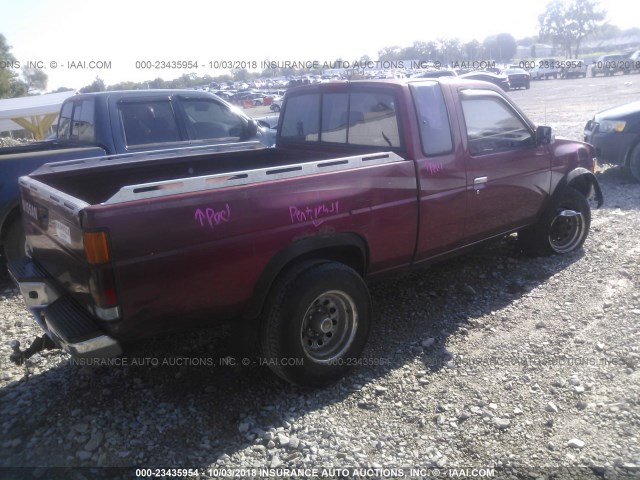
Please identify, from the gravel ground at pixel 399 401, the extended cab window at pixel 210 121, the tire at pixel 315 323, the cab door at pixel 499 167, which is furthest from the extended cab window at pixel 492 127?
the extended cab window at pixel 210 121

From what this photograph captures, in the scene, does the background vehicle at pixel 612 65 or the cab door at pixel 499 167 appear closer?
the cab door at pixel 499 167

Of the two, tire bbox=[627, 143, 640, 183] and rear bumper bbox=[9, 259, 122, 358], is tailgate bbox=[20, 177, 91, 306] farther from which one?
tire bbox=[627, 143, 640, 183]

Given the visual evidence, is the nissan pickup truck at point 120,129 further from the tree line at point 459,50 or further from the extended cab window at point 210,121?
the tree line at point 459,50

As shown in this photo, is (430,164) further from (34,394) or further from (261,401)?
(34,394)

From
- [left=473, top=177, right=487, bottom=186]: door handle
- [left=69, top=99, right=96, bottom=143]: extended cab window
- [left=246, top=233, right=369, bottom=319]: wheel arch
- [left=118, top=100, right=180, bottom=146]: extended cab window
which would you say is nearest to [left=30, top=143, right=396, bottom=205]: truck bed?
[left=246, top=233, right=369, bottom=319]: wheel arch

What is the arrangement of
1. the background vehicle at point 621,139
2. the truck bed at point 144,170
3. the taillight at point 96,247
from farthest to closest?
the background vehicle at point 621,139 → the truck bed at point 144,170 → the taillight at point 96,247

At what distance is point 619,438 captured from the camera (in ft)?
9.27

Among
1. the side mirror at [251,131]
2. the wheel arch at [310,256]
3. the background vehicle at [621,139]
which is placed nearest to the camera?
the wheel arch at [310,256]

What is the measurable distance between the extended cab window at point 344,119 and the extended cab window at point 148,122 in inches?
80.6

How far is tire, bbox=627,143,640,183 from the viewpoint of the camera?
8.37 m

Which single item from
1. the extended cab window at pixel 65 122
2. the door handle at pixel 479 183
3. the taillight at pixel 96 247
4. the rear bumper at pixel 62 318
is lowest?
the rear bumper at pixel 62 318

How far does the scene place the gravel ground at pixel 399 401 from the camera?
2777 millimetres

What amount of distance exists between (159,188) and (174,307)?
Answer: 635mm

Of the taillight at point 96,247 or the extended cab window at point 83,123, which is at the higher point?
the extended cab window at point 83,123
